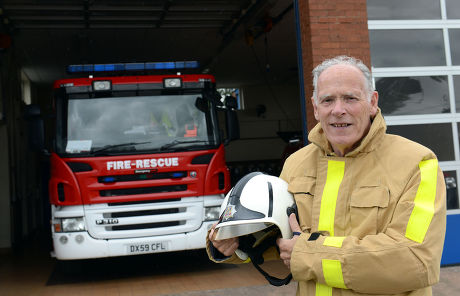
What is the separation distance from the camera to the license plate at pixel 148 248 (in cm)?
636

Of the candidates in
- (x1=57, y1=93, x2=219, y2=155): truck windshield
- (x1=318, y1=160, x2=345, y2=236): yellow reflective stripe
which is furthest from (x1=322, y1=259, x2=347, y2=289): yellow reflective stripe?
(x1=57, y1=93, x2=219, y2=155): truck windshield

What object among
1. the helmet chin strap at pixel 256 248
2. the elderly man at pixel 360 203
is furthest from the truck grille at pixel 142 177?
the elderly man at pixel 360 203

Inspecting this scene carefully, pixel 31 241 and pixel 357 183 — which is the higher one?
pixel 357 183

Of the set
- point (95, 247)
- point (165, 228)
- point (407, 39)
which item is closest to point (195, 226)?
point (165, 228)

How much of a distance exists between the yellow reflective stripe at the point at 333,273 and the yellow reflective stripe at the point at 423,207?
25 cm

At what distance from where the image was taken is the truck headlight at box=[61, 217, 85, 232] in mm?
6305

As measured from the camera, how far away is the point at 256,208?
1988 millimetres

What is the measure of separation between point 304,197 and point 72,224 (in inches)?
194

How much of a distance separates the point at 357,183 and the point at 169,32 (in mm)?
9643

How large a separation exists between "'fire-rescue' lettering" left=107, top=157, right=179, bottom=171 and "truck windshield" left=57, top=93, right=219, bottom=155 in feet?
0.45

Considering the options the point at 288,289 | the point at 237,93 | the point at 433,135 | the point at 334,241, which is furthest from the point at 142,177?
the point at 237,93

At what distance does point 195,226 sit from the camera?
6.56m

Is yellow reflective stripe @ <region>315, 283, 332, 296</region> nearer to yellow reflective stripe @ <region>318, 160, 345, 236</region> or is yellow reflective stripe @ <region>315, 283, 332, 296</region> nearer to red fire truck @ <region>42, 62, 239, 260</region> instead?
yellow reflective stripe @ <region>318, 160, 345, 236</region>

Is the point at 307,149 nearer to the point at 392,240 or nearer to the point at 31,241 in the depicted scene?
the point at 392,240
